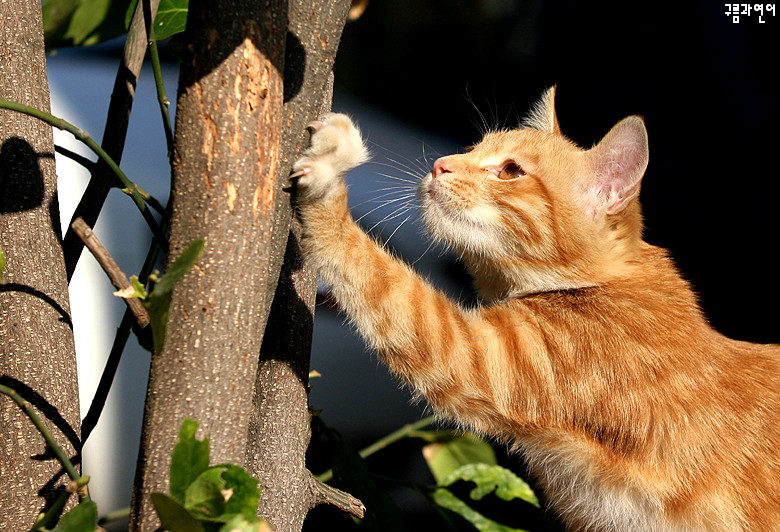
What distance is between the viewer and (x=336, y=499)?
129cm

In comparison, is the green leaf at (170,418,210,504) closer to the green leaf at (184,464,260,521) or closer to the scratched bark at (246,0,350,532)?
the green leaf at (184,464,260,521)

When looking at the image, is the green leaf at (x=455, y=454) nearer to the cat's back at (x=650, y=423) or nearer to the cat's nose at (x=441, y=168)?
the cat's back at (x=650, y=423)

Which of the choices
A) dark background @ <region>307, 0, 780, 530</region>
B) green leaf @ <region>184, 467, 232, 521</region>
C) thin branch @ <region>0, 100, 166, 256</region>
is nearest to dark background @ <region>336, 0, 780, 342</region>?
dark background @ <region>307, 0, 780, 530</region>

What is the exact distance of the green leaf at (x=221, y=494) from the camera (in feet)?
2.55

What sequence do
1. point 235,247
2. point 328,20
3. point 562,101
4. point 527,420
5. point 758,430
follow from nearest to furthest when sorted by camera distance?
1. point 235,247
2. point 328,20
3. point 527,420
4. point 758,430
5. point 562,101

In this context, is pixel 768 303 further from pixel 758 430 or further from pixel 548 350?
pixel 548 350

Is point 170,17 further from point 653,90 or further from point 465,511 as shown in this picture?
point 653,90

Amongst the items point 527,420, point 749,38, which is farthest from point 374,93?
point 527,420

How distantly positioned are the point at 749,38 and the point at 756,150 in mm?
412

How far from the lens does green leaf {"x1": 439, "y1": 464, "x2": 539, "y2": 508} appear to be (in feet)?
6.33

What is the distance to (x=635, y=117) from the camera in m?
1.58

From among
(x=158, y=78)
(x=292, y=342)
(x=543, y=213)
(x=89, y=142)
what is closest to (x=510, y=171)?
(x=543, y=213)

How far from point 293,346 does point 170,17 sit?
24.6 inches

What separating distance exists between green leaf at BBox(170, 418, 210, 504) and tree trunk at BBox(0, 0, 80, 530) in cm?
39
